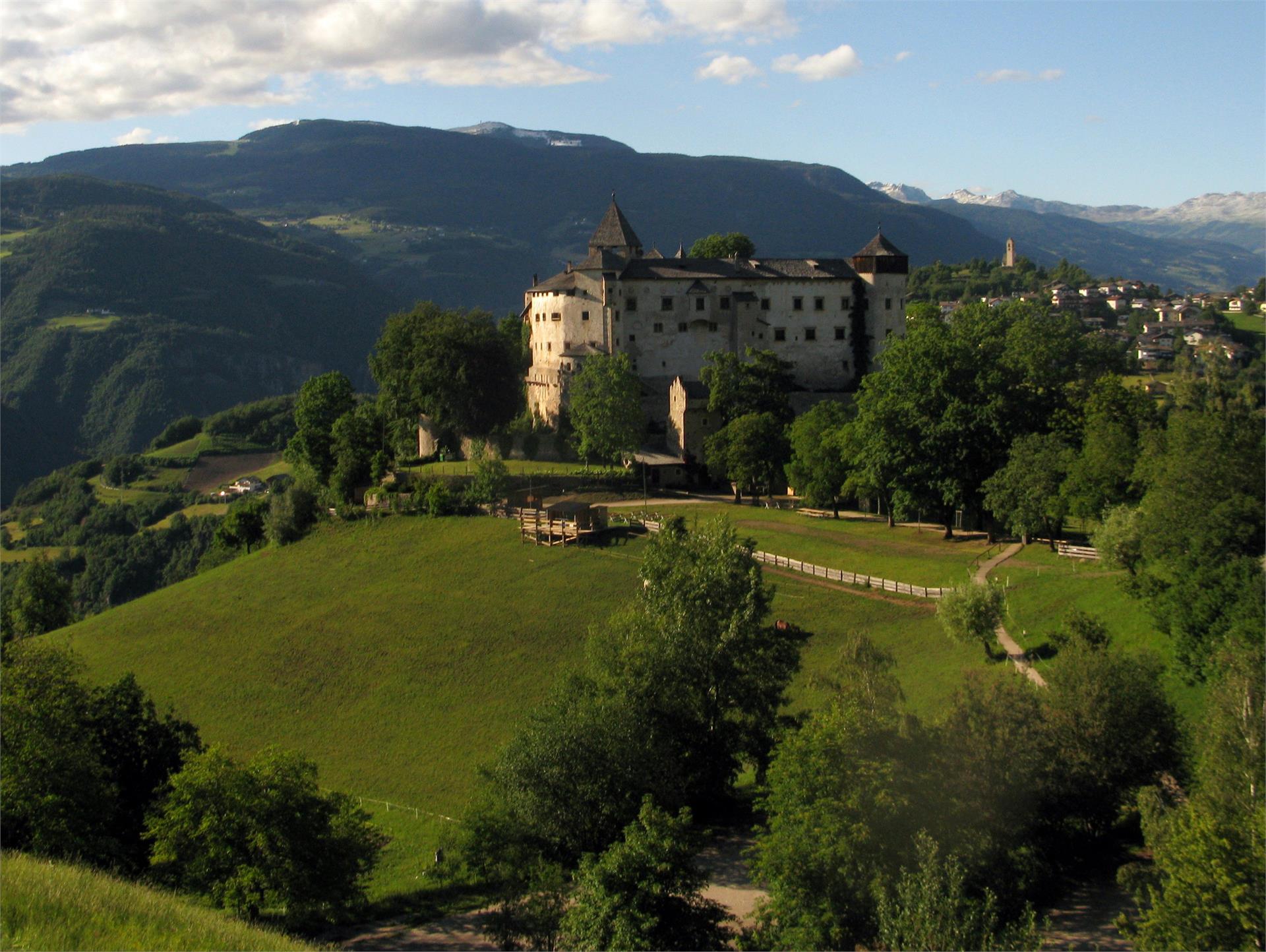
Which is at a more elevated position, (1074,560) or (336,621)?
(1074,560)

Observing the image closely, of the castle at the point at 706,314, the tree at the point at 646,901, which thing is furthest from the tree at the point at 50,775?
the castle at the point at 706,314

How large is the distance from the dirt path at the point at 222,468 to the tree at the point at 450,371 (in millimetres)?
100042

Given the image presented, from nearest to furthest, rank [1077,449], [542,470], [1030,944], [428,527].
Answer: [1030,944], [1077,449], [428,527], [542,470]

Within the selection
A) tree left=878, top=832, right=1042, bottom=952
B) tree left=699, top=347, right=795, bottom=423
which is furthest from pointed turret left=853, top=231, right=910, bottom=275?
tree left=878, top=832, right=1042, bottom=952

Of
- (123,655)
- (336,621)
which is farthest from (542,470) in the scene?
(123,655)

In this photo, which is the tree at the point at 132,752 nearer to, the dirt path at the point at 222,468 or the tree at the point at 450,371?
the tree at the point at 450,371

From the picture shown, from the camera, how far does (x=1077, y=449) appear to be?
59562mm

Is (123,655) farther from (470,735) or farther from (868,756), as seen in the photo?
(868,756)

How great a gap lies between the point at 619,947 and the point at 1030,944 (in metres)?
8.91

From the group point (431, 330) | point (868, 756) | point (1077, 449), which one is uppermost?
point (431, 330)

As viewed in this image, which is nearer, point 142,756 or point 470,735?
point 142,756

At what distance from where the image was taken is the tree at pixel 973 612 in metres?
43.8

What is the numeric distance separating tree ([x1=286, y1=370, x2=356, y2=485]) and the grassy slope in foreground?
6212cm

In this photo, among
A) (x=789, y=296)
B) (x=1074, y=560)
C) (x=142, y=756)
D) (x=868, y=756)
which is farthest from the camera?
(x=789, y=296)
